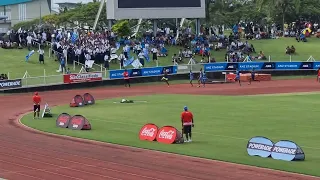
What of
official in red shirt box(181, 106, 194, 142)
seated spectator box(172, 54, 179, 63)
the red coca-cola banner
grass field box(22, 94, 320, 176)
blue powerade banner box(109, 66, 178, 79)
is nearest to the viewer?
grass field box(22, 94, 320, 176)

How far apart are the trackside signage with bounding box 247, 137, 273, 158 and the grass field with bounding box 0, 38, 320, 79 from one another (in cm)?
3707

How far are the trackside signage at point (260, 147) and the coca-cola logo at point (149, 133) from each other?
562cm

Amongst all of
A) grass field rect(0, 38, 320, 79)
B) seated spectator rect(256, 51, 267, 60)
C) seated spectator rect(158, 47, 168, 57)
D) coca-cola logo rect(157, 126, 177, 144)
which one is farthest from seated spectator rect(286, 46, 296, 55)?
coca-cola logo rect(157, 126, 177, 144)

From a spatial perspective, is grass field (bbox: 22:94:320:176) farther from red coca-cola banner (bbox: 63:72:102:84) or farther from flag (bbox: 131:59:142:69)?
flag (bbox: 131:59:142:69)

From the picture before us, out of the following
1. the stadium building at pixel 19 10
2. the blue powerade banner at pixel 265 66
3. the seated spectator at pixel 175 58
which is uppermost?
the stadium building at pixel 19 10

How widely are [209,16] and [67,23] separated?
26586 mm

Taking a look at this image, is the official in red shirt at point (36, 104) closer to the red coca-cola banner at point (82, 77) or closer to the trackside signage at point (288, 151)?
the trackside signage at point (288, 151)

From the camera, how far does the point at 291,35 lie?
83938 millimetres

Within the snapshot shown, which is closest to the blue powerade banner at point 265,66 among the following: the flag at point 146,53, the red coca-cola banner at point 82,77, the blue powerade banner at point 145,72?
the blue powerade banner at point 145,72

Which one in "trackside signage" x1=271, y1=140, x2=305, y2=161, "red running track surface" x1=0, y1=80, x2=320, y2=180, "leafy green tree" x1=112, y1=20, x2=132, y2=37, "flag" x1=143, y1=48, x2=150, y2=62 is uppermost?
"leafy green tree" x1=112, y1=20, x2=132, y2=37

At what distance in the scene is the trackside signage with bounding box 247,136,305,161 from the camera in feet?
71.7

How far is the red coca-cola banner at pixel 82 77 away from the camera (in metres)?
56.5

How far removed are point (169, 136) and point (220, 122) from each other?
648 centimetres

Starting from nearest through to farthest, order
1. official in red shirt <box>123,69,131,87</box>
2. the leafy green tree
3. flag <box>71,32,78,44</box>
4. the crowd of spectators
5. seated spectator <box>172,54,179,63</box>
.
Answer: the crowd of spectators, official in red shirt <box>123,69,131,87</box>, flag <box>71,32,78,44</box>, seated spectator <box>172,54,179,63</box>, the leafy green tree
